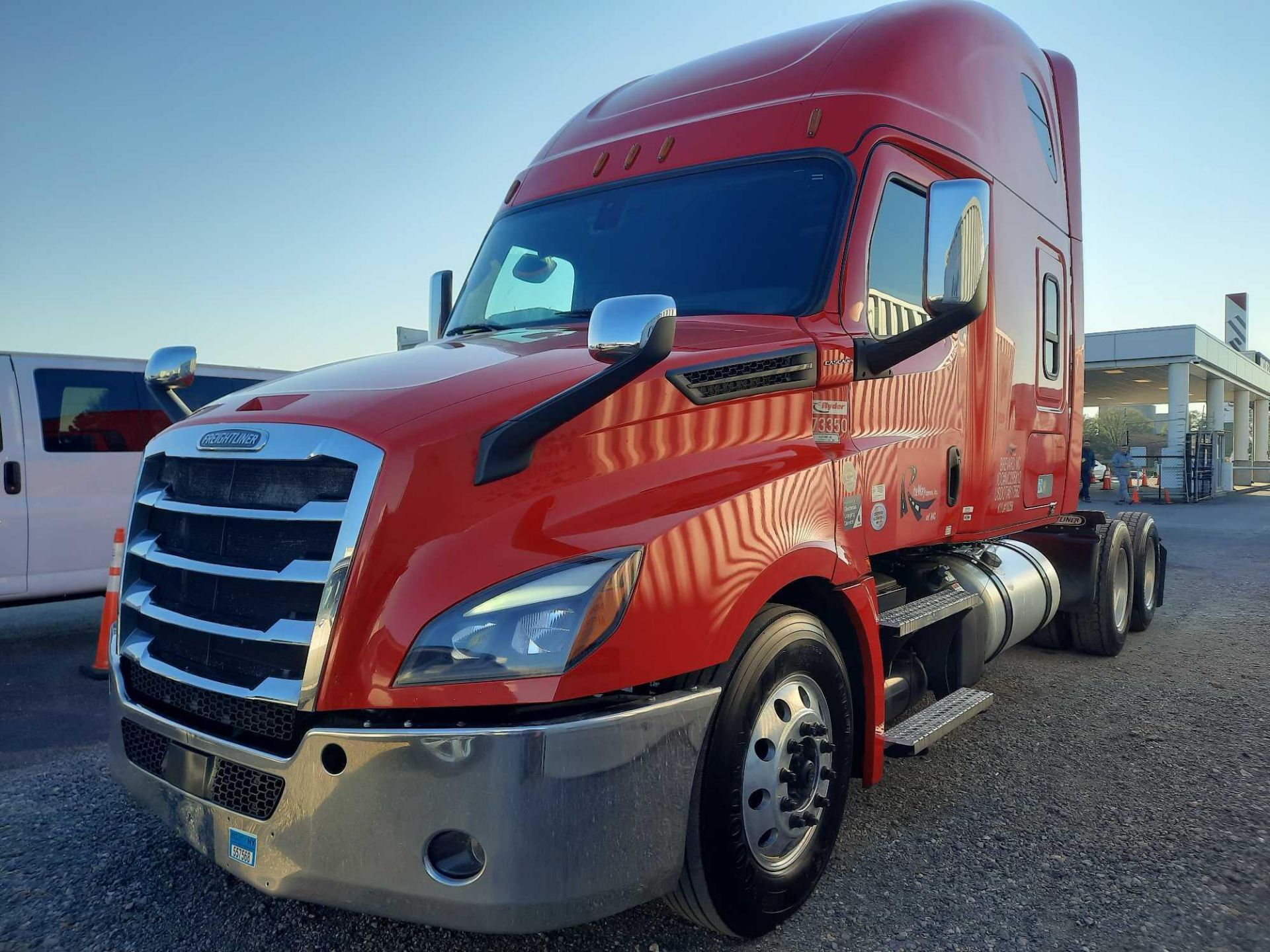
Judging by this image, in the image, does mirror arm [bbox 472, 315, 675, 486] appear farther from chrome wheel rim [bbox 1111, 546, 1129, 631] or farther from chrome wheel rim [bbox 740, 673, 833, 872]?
chrome wheel rim [bbox 1111, 546, 1129, 631]

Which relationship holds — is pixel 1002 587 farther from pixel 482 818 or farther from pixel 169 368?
pixel 169 368

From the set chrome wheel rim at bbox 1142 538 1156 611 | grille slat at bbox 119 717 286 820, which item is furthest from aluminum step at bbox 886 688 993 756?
chrome wheel rim at bbox 1142 538 1156 611

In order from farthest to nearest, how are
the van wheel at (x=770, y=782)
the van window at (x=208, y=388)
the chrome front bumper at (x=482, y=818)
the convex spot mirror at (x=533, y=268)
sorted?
the van window at (x=208, y=388)
the convex spot mirror at (x=533, y=268)
the van wheel at (x=770, y=782)
the chrome front bumper at (x=482, y=818)

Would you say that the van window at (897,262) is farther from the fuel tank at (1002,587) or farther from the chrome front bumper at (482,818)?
the chrome front bumper at (482,818)

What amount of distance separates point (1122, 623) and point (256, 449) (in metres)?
6.75

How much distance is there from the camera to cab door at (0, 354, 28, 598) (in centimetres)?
732

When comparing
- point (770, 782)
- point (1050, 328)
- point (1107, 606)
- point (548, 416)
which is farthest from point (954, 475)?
point (1107, 606)

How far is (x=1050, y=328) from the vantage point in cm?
579

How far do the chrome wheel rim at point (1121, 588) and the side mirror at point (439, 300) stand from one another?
16.7 feet

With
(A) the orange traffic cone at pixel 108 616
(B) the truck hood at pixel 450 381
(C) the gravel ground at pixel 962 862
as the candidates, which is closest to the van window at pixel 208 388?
(A) the orange traffic cone at pixel 108 616

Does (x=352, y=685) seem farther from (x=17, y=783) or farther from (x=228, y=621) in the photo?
(x=17, y=783)

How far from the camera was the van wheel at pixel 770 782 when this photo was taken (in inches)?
105

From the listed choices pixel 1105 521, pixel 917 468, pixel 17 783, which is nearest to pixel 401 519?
pixel 917 468

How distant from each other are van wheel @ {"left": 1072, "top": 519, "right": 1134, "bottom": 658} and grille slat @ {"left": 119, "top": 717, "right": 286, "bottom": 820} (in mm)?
6005
